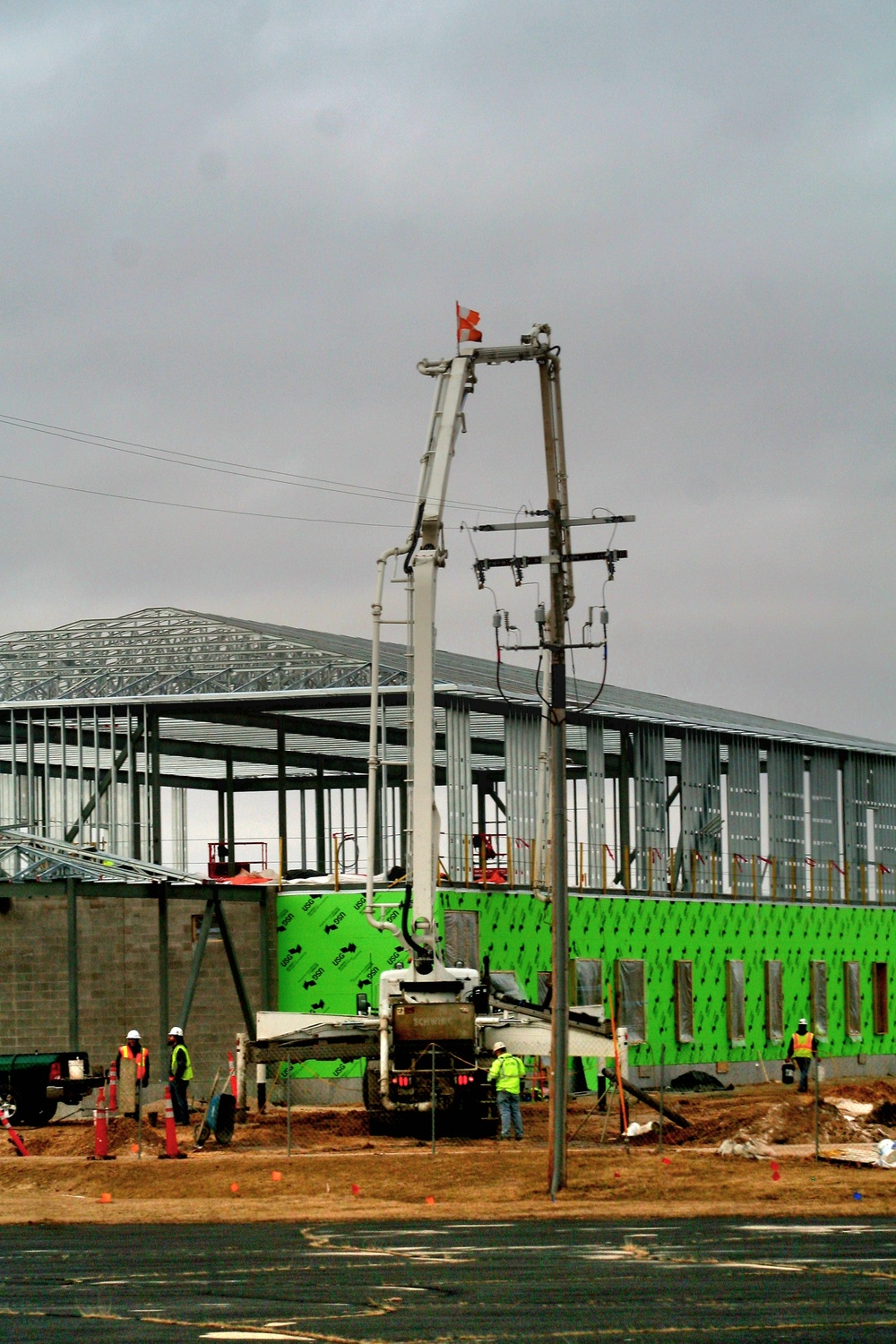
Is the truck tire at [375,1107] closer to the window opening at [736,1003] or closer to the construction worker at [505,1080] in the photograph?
the construction worker at [505,1080]

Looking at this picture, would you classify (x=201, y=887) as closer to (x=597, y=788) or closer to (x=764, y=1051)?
(x=597, y=788)

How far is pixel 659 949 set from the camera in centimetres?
4603

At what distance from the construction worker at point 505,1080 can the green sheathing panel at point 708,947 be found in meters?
10.2

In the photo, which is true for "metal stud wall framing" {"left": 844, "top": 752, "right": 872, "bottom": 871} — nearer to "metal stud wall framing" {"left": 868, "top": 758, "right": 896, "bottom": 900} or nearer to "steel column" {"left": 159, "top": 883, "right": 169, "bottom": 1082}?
"metal stud wall framing" {"left": 868, "top": 758, "right": 896, "bottom": 900}

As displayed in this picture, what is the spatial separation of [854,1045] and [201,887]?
22582 millimetres

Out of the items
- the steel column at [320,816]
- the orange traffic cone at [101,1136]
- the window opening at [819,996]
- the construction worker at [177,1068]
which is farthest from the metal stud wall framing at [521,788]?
the orange traffic cone at [101,1136]

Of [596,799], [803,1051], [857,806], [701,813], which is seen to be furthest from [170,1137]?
[857,806]

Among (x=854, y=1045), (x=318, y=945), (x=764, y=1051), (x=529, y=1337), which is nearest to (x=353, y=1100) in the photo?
(x=318, y=945)

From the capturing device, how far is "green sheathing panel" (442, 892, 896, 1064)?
134ft

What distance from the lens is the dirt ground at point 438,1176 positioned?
21.8 meters

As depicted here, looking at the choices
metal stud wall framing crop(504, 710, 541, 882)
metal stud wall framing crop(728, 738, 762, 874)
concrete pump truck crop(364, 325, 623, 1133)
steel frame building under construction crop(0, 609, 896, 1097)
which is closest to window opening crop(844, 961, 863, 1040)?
steel frame building under construction crop(0, 609, 896, 1097)

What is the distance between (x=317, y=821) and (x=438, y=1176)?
26798mm

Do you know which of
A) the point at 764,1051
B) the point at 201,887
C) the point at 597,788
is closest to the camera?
the point at 201,887

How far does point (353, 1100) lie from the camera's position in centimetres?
3750
